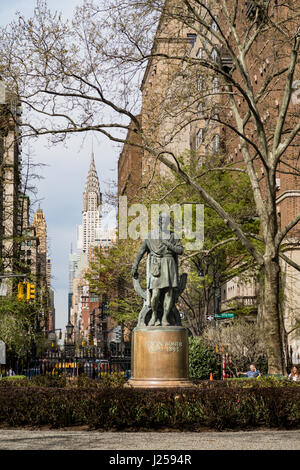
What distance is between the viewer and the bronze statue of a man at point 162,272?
57.4 ft

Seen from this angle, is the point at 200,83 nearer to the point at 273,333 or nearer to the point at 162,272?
the point at 162,272

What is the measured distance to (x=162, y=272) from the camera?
57.5 feet

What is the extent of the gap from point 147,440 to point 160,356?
5.62 meters

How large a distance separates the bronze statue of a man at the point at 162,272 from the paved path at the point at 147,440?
5.37m

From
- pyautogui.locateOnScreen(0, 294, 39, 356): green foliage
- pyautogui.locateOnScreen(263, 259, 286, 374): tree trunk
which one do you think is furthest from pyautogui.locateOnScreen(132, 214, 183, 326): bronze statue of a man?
pyautogui.locateOnScreen(0, 294, 39, 356): green foliage

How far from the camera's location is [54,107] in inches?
843

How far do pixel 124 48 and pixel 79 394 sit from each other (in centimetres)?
1155

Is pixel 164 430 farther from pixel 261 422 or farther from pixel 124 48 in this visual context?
pixel 124 48

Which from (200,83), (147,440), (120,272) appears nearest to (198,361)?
(120,272)

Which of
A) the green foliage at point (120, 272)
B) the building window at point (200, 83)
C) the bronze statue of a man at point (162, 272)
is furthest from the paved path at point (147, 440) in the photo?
the green foliage at point (120, 272)

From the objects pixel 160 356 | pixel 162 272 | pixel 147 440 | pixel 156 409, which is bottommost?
pixel 147 440

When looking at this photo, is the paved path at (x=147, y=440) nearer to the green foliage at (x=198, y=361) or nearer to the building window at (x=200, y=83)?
the building window at (x=200, y=83)

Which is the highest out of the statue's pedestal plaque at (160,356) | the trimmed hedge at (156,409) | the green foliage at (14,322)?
the green foliage at (14,322)
